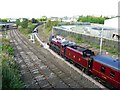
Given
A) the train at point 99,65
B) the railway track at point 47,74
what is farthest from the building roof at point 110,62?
the railway track at point 47,74

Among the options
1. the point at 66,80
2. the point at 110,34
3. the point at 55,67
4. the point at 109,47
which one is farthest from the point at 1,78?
the point at 110,34

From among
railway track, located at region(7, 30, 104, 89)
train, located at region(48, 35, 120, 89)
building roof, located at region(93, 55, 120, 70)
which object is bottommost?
railway track, located at region(7, 30, 104, 89)

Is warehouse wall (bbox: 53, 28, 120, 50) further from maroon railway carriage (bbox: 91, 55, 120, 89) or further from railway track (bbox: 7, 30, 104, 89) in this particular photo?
maroon railway carriage (bbox: 91, 55, 120, 89)

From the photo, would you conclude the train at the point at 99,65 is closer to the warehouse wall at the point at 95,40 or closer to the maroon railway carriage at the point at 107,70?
the maroon railway carriage at the point at 107,70

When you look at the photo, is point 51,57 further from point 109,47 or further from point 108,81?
point 108,81

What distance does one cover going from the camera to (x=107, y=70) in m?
17.2

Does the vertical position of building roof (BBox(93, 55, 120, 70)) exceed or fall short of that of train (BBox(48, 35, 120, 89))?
it exceeds it

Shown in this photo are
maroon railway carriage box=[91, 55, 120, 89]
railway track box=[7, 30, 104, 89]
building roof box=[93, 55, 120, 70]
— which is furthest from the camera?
railway track box=[7, 30, 104, 89]

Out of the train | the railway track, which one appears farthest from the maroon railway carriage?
the railway track

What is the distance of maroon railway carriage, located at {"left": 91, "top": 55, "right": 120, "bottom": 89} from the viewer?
1608cm

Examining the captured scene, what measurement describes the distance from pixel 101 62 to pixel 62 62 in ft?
32.0

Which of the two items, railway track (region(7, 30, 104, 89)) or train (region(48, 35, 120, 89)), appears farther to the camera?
railway track (region(7, 30, 104, 89))

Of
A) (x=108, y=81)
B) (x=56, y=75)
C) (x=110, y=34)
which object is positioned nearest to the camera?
(x=108, y=81)

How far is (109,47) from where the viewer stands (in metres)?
31.6
